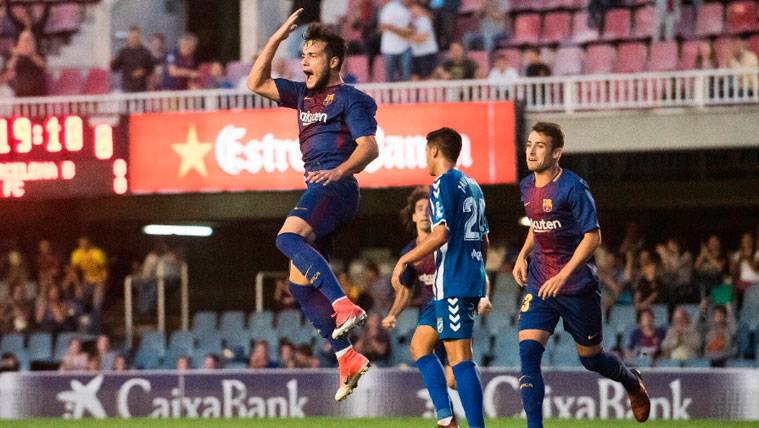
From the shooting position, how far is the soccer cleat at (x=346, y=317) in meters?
8.35

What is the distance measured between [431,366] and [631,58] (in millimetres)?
9936

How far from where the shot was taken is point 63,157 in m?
17.6

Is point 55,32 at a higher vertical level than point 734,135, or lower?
higher

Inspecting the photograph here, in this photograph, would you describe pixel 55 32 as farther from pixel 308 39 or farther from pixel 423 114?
pixel 308 39

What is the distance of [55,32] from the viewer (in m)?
22.1

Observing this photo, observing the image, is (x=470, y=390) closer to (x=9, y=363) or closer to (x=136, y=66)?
(x=9, y=363)

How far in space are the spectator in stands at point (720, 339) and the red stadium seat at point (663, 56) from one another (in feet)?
12.2

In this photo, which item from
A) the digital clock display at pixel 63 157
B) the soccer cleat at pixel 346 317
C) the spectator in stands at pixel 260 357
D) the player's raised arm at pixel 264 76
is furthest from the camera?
the digital clock display at pixel 63 157

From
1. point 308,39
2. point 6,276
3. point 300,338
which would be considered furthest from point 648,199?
point 308,39

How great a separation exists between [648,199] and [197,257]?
7.23 metres

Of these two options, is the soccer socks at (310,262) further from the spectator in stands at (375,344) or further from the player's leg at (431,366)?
the spectator in stands at (375,344)

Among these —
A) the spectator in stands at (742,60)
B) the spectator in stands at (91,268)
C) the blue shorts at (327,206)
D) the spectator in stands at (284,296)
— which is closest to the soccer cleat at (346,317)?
the blue shorts at (327,206)

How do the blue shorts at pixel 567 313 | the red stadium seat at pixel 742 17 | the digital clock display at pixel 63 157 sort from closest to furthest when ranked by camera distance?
the blue shorts at pixel 567 313 < the digital clock display at pixel 63 157 < the red stadium seat at pixel 742 17

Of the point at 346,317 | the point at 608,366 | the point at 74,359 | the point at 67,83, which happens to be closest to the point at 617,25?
the point at 67,83
